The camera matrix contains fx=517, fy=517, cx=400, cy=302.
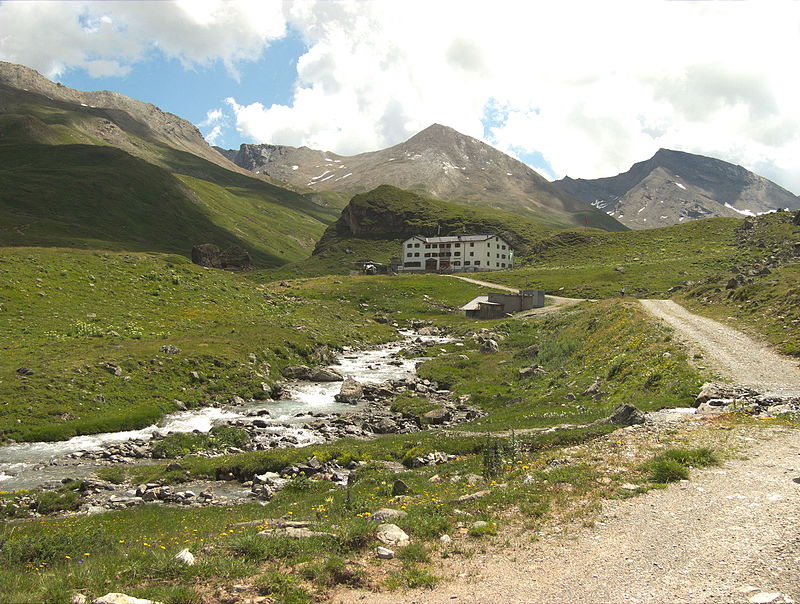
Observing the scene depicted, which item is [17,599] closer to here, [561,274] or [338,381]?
[338,381]

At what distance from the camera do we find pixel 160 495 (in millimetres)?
21953

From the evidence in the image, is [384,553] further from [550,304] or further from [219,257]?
[219,257]

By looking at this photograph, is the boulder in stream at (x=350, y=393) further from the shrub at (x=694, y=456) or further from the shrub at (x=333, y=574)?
the shrub at (x=333, y=574)

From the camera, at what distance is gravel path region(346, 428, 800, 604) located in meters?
9.75

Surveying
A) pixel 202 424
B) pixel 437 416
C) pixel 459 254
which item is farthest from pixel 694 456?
pixel 459 254

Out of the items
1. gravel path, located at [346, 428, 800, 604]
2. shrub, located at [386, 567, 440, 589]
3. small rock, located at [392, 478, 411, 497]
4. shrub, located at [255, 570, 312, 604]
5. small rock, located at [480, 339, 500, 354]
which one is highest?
gravel path, located at [346, 428, 800, 604]

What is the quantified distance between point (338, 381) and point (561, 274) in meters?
95.5

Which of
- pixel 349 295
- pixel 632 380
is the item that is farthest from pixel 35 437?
pixel 349 295

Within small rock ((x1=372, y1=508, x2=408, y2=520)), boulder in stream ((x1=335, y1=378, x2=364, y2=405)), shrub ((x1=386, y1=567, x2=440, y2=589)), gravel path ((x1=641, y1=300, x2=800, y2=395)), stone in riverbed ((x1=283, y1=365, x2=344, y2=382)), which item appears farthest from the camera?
stone in riverbed ((x1=283, y1=365, x2=344, y2=382))

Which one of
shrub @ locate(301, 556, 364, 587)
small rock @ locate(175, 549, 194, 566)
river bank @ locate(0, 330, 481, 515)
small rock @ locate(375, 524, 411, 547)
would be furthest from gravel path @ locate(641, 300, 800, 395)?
small rock @ locate(175, 549, 194, 566)

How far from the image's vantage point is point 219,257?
536 feet

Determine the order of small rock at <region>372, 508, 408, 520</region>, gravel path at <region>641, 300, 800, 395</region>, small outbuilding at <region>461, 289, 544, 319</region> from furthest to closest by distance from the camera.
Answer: small outbuilding at <region>461, 289, 544, 319</region>, gravel path at <region>641, 300, 800, 395</region>, small rock at <region>372, 508, 408, 520</region>

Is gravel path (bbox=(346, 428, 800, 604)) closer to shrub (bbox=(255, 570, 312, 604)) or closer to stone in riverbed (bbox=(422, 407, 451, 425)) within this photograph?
shrub (bbox=(255, 570, 312, 604))

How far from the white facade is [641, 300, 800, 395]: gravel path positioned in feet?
410
